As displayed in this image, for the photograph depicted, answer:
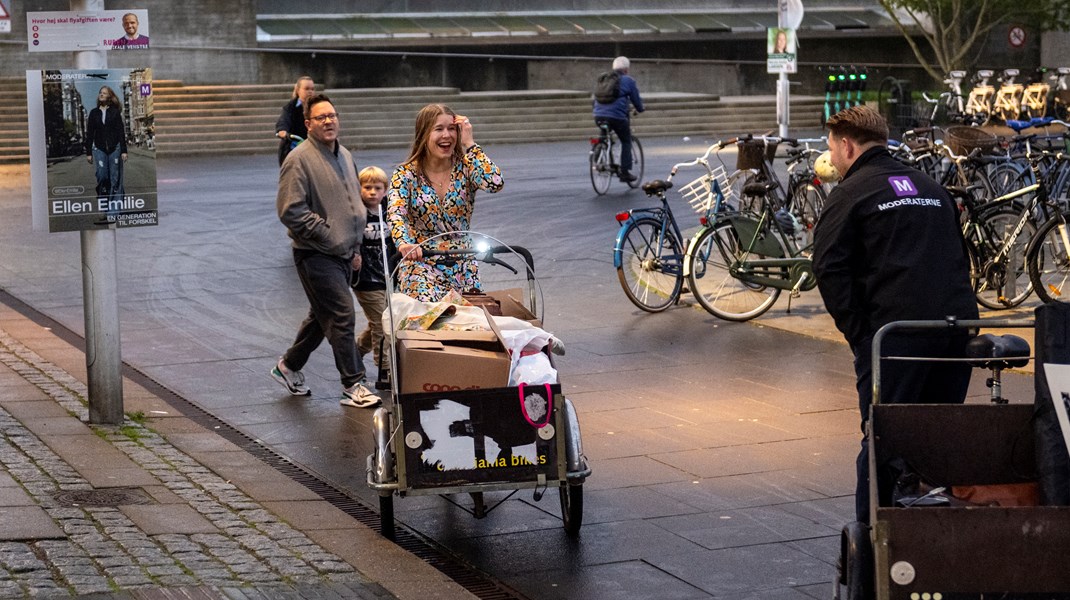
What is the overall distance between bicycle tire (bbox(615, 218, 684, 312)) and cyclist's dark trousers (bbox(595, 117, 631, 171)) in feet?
28.8

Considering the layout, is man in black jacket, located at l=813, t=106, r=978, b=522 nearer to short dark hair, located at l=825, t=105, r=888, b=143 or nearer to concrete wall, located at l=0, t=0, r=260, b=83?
short dark hair, located at l=825, t=105, r=888, b=143

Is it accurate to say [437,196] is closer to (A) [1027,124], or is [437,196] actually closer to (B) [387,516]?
(B) [387,516]

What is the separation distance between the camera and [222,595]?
562cm

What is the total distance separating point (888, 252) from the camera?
5520 millimetres

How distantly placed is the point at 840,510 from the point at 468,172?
2.57 metres

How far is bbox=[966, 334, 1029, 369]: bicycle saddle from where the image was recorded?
5098 mm

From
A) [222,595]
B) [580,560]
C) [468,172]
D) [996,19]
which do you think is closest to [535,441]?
[580,560]

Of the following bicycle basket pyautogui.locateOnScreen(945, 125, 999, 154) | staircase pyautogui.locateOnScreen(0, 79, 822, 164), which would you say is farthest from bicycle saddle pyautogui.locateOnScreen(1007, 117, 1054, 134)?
staircase pyautogui.locateOnScreen(0, 79, 822, 164)

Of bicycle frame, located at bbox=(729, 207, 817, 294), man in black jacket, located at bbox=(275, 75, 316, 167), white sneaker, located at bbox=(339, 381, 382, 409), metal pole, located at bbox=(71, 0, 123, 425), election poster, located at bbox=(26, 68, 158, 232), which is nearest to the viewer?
election poster, located at bbox=(26, 68, 158, 232)

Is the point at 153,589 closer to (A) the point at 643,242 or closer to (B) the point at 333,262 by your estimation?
(B) the point at 333,262

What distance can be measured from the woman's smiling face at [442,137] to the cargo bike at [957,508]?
2.81 metres

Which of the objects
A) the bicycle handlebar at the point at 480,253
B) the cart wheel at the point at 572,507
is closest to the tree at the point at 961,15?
the bicycle handlebar at the point at 480,253

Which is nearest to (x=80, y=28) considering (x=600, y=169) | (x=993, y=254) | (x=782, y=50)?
(x=993, y=254)

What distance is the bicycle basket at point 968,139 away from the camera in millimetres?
14812
